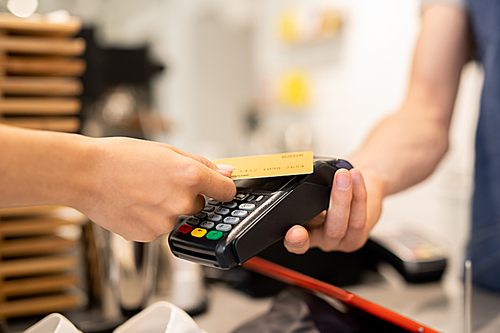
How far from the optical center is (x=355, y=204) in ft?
1.46

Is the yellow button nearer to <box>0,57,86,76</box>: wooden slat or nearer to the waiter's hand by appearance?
the waiter's hand

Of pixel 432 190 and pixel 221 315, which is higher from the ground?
pixel 221 315

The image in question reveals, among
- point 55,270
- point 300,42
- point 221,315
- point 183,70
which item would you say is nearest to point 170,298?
point 221,315

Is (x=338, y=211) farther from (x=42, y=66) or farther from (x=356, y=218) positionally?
(x=42, y=66)

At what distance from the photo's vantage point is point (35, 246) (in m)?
0.64

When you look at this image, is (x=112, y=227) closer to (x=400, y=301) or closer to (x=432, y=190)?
(x=400, y=301)

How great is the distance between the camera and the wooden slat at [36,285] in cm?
61

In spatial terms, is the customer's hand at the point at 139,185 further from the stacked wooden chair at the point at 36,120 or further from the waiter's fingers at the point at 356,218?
the stacked wooden chair at the point at 36,120

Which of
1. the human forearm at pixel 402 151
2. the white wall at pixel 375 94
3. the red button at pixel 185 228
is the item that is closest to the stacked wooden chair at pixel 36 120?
the red button at pixel 185 228

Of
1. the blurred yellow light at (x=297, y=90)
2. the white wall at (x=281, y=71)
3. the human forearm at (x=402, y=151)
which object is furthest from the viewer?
the blurred yellow light at (x=297, y=90)

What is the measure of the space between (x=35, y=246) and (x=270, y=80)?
64.7 inches

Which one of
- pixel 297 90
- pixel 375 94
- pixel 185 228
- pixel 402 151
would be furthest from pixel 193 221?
pixel 297 90

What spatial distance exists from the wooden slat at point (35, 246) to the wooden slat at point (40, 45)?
290 millimetres

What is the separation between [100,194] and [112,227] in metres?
0.04
